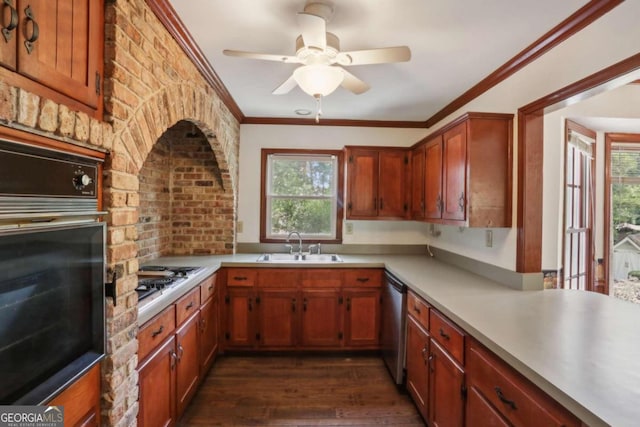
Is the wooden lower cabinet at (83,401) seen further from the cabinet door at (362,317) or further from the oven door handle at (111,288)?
the cabinet door at (362,317)

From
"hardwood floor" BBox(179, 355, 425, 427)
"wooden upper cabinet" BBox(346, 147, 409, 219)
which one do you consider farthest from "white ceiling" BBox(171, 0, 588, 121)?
"hardwood floor" BBox(179, 355, 425, 427)

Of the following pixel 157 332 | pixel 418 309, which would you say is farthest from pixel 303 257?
pixel 157 332

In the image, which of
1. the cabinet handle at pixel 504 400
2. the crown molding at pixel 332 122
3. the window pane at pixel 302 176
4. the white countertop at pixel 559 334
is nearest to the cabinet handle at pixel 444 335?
the white countertop at pixel 559 334

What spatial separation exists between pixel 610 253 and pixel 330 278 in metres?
2.62

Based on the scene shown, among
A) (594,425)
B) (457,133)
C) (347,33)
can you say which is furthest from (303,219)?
(594,425)

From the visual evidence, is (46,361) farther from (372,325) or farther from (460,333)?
(372,325)

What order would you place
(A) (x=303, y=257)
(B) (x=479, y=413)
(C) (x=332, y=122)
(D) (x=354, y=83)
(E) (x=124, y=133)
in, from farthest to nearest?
(C) (x=332, y=122) → (A) (x=303, y=257) → (D) (x=354, y=83) → (B) (x=479, y=413) → (E) (x=124, y=133)

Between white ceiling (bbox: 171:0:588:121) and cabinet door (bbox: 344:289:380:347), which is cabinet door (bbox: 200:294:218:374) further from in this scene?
white ceiling (bbox: 171:0:588:121)

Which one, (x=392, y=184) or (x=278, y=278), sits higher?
(x=392, y=184)

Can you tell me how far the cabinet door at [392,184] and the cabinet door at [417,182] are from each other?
0.09 m

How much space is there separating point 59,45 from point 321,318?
2.71 metres

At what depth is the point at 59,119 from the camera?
1.01 metres

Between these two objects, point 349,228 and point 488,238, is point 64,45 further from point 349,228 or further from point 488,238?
point 349,228

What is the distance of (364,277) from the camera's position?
311 cm
